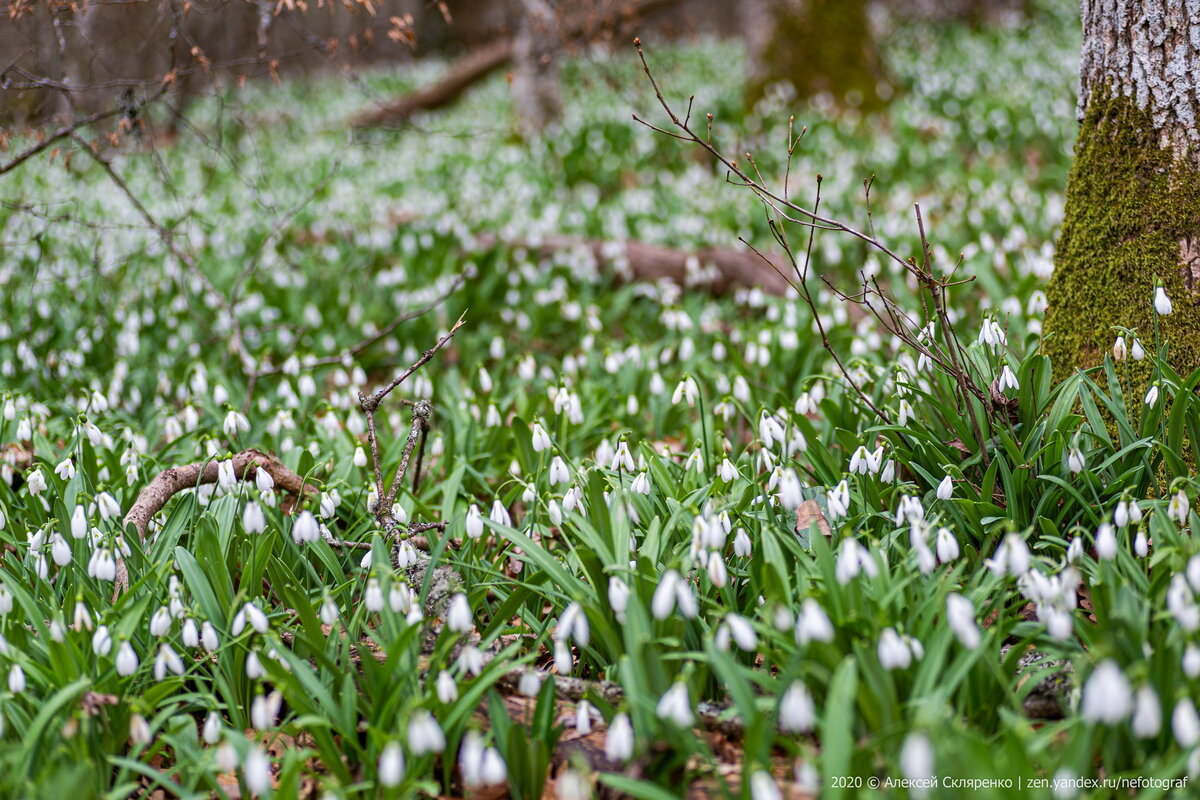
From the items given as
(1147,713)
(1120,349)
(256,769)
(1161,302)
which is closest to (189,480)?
(256,769)

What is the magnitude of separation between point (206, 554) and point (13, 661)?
50cm

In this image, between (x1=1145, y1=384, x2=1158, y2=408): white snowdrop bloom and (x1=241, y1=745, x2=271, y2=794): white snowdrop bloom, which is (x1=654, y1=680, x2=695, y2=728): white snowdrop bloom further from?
(x1=1145, y1=384, x2=1158, y2=408): white snowdrop bloom

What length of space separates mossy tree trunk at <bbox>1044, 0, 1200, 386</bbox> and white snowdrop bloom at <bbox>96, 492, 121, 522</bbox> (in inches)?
119

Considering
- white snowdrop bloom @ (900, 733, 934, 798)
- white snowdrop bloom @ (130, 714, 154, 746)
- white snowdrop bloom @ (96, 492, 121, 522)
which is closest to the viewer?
white snowdrop bloom @ (900, 733, 934, 798)

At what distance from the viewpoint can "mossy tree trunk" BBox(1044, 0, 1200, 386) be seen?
117 inches

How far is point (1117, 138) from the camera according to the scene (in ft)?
10.3

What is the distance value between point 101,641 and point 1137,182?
3283 mm

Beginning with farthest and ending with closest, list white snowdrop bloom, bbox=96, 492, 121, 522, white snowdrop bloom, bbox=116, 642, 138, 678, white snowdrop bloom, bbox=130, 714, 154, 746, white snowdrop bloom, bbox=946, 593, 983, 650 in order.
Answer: white snowdrop bloom, bbox=96, 492, 121, 522 → white snowdrop bloom, bbox=116, 642, 138, 678 → white snowdrop bloom, bbox=130, 714, 154, 746 → white snowdrop bloom, bbox=946, 593, 983, 650

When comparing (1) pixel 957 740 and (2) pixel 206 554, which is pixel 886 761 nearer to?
(1) pixel 957 740

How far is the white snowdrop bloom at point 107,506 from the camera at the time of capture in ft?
8.38

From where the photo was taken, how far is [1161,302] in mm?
2818

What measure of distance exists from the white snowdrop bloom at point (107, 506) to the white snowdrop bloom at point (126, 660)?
26.6 inches

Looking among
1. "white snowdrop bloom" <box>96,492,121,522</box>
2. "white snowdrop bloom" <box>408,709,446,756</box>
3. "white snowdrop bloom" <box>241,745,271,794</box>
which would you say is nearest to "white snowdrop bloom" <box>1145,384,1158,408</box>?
"white snowdrop bloom" <box>408,709,446,756</box>

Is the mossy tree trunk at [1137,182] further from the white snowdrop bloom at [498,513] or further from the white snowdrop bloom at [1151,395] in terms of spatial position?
the white snowdrop bloom at [498,513]
